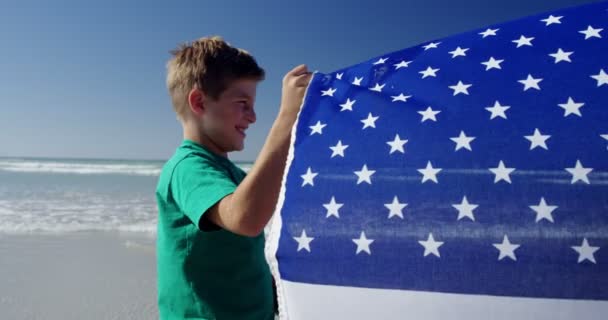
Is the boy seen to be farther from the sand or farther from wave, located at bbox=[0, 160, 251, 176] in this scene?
wave, located at bbox=[0, 160, 251, 176]

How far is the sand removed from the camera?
3.46 meters

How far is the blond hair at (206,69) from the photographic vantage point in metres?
1.35

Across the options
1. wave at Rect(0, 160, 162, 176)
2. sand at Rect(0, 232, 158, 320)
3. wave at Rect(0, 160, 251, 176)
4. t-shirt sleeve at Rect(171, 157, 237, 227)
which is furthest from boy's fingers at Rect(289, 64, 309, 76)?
wave at Rect(0, 160, 162, 176)

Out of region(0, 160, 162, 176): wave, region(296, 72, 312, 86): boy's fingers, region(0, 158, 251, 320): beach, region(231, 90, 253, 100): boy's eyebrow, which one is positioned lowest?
region(0, 160, 162, 176): wave

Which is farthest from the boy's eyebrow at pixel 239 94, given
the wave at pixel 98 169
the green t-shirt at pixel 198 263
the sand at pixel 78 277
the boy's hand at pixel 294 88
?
the wave at pixel 98 169

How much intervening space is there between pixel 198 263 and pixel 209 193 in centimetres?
31

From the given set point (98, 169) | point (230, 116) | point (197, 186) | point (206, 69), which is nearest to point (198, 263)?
point (197, 186)

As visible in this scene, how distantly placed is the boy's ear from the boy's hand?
382mm

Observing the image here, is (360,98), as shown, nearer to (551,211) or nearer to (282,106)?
(282,106)

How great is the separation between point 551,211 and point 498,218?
0.08 metres

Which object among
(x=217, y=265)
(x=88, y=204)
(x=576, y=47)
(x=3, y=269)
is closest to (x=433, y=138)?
(x=576, y=47)

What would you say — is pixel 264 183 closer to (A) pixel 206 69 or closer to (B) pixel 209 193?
(B) pixel 209 193

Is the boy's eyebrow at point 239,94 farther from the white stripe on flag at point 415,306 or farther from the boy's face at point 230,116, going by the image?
the white stripe on flag at point 415,306

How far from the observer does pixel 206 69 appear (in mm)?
1368
